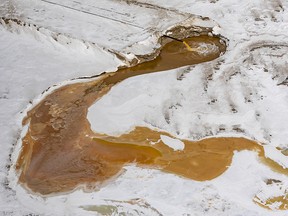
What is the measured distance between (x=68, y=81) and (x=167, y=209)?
1.70m

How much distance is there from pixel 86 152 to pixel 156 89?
3.09 ft

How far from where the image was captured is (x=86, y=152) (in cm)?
357

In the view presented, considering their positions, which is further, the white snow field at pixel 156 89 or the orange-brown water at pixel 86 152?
the orange-brown water at pixel 86 152

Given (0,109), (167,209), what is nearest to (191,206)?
(167,209)

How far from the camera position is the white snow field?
3.27m

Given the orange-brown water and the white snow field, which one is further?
the orange-brown water

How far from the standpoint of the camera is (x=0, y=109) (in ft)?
12.9

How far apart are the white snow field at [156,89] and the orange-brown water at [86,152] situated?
0.07 metres

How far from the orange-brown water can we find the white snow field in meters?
0.07

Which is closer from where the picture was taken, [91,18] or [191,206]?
[191,206]

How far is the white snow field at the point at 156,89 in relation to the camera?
3.27 meters

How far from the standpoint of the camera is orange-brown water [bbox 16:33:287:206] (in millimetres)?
3418

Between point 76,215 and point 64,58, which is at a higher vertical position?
point 64,58

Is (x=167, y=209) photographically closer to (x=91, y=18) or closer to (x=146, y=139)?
(x=146, y=139)
